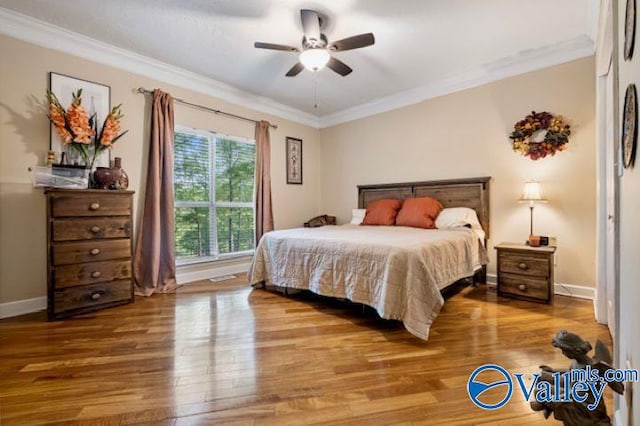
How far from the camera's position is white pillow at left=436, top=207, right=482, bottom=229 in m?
3.38

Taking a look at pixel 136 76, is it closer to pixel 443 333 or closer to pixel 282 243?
pixel 282 243

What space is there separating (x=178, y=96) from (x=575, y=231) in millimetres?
4788

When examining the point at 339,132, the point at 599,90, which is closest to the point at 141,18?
the point at 339,132


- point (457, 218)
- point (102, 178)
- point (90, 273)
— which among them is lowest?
point (90, 273)

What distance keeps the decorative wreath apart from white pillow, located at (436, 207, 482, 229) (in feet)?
2.85

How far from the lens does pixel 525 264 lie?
2.88m

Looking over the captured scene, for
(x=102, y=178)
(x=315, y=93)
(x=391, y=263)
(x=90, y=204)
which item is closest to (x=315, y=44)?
(x=315, y=93)

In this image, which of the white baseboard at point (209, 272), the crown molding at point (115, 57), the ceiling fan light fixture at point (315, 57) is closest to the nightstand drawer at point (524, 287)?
the ceiling fan light fixture at point (315, 57)

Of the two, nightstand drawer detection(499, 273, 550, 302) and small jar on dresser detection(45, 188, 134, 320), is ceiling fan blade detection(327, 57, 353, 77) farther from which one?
nightstand drawer detection(499, 273, 550, 302)

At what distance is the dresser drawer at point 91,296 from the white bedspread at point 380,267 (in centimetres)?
127

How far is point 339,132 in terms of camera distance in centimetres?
522

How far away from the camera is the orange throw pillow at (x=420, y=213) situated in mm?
3592

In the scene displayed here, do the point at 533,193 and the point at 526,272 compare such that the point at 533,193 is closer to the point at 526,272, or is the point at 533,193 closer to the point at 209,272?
the point at 526,272

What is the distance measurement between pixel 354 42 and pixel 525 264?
266 centimetres
